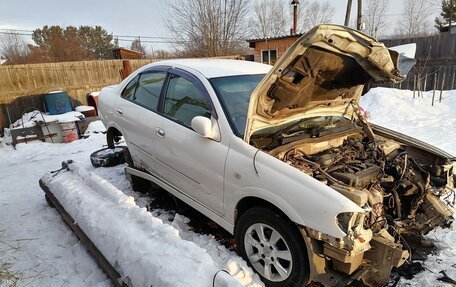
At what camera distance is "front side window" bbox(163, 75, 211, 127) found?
10.5ft

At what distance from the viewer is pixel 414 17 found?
35.1 meters

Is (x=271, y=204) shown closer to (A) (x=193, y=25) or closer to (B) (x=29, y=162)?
(B) (x=29, y=162)

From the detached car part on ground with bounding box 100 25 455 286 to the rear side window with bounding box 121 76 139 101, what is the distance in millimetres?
415

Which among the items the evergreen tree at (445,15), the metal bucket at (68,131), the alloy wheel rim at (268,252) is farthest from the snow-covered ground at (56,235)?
the evergreen tree at (445,15)

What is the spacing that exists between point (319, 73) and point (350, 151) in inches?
34.8

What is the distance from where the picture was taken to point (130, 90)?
432 centimetres

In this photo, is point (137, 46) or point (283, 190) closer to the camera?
point (283, 190)

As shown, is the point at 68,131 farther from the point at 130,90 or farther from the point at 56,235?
the point at 56,235

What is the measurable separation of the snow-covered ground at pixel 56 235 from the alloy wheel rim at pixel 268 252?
0.11 meters

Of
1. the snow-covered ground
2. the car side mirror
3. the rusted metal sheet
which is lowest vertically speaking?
the snow-covered ground

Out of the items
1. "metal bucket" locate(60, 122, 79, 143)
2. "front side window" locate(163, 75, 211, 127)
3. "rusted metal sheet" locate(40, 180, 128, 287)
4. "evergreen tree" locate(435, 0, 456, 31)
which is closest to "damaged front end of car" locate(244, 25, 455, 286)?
"front side window" locate(163, 75, 211, 127)

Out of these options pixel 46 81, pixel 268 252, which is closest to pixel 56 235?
pixel 268 252

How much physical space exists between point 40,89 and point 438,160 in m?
10.2

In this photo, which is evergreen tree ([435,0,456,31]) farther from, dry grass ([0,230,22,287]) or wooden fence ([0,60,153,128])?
dry grass ([0,230,22,287])
